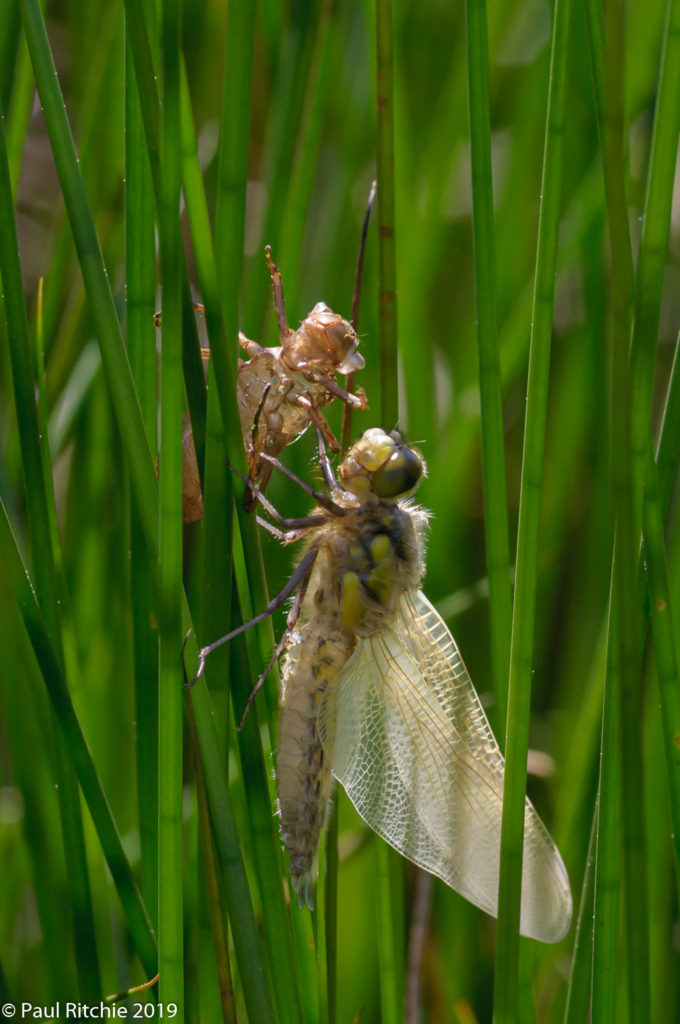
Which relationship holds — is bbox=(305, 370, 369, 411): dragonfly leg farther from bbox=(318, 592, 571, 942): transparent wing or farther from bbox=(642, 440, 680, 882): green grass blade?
bbox=(642, 440, 680, 882): green grass blade

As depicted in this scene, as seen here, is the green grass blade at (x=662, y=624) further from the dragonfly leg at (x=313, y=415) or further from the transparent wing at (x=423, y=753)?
the dragonfly leg at (x=313, y=415)

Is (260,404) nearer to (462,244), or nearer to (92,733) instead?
(92,733)

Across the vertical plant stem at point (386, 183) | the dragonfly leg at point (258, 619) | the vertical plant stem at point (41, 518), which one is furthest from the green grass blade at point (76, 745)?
the vertical plant stem at point (386, 183)

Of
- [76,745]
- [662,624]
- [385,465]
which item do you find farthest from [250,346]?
[662,624]

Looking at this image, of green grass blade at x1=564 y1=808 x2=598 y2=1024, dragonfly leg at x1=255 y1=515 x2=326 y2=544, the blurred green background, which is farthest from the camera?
the blurred green background

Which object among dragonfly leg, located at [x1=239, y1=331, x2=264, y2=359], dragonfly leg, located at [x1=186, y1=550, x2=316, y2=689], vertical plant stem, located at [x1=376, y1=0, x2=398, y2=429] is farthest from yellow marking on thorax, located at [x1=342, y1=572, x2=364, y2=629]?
vertical plant stem, located at [x1=376, y1=0, x2=398, y2=429]

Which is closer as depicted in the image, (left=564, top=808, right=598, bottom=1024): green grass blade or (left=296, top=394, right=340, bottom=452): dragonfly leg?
(left=564, top=808, right=598, bottom=1024): green grass blade

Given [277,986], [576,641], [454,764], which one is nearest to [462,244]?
[576,641]
